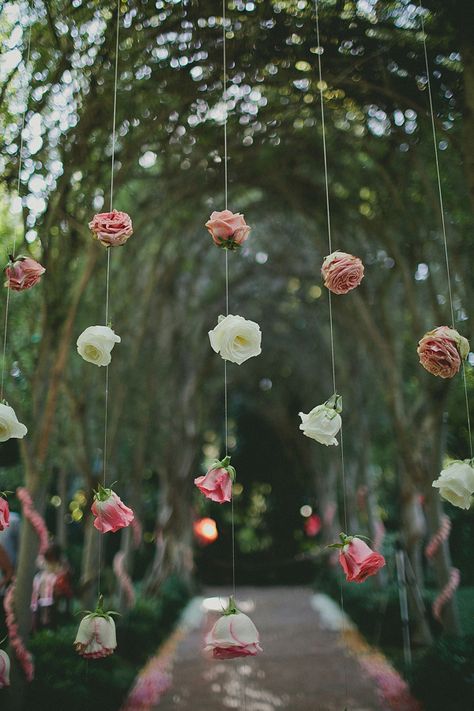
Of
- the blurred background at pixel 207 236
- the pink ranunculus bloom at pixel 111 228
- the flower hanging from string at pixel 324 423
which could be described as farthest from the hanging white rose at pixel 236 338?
the blurred background at pixel 207 236

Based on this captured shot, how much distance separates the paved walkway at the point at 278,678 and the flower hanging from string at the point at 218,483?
2.54 meters

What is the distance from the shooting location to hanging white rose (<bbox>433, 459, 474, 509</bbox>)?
9.36 ft

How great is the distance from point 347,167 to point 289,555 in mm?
16812

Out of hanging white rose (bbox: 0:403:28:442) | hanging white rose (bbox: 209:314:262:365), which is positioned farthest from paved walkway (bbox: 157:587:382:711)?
hanging white rose (bbox: 0:403:28:442)

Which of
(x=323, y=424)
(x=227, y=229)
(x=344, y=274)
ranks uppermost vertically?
(x=227, y=229)

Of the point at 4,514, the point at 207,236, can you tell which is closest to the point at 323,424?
the point at 4,514

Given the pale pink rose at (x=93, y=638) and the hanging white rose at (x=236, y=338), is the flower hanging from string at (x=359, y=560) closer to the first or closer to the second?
the hanging white rose at (x=236, y=338)

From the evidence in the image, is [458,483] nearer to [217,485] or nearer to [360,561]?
[360,561]

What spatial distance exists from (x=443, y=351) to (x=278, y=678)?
6.09 metres

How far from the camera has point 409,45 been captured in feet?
15.3

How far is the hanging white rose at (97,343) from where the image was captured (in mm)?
3131

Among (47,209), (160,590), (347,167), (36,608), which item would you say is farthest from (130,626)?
(347,167)

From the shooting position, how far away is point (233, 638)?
281 cm

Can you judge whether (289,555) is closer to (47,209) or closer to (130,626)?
(130,626)
